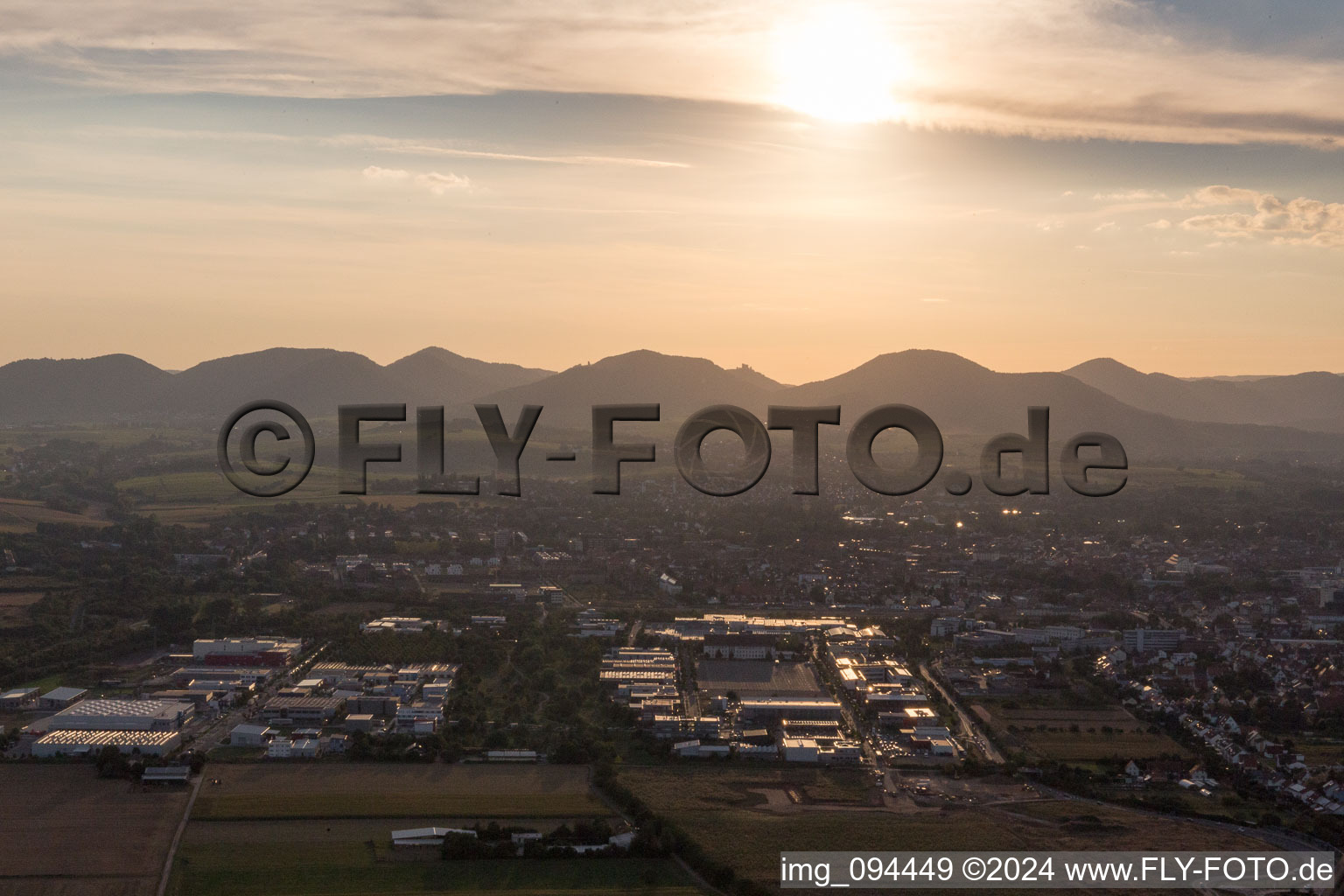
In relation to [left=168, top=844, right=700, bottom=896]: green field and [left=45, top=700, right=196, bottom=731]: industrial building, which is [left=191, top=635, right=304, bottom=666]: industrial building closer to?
[left=45, top=700, right=196, bottom=731]: industrial building

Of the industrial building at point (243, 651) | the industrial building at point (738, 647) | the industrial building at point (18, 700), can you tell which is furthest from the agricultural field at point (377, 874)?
the industrial building at point (738, 647)

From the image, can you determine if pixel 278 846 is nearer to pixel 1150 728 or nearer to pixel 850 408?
pixel 1150 728

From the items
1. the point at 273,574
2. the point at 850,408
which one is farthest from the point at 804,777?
the point at 850,408

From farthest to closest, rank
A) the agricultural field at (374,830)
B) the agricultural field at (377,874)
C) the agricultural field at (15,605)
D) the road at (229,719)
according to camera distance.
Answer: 1. the agricultural field at (15,605)
2. the road at (229,719)
3. the agricultural field at (374,830)
4. the agricultural field at (377,874)

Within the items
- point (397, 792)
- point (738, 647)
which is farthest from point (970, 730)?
point (397, 792)

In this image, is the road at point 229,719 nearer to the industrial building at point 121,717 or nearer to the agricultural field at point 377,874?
the industrial building at point 121,717
